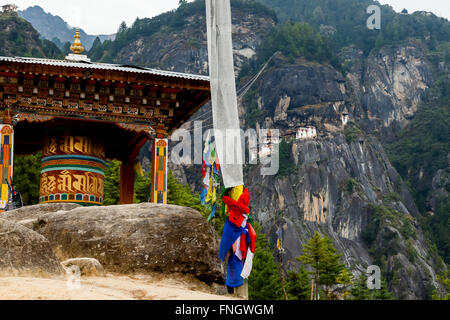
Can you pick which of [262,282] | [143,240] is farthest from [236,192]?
[262,282]

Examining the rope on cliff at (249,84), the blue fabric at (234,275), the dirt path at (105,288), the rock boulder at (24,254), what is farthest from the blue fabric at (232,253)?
the rope on cliff at (249,84)

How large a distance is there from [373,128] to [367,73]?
20287 millimetres

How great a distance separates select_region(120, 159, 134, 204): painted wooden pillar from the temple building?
2.77 m

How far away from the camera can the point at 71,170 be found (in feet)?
58.9

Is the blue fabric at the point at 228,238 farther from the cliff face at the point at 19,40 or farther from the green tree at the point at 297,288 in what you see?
the cliff face at the point at 19,40

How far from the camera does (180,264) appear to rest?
10.8 metres

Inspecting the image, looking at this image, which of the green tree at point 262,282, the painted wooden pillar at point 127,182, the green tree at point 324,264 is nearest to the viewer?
the painted wooden pillar at point 127,182

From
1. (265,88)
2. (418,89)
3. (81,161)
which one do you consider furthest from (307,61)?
(81,161)

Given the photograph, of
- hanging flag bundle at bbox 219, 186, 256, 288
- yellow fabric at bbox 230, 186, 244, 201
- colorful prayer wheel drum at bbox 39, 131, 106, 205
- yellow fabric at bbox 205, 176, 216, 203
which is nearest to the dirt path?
hanging flag bundle at bbox 219, 186, 256, 288

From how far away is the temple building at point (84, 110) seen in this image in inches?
680

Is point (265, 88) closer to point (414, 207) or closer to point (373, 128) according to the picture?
point (373, 128)

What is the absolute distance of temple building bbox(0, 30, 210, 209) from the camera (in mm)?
17266

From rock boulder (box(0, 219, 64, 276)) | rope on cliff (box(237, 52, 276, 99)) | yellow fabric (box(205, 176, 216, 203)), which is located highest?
rope on cliff (box(237, 52, 276, 99))

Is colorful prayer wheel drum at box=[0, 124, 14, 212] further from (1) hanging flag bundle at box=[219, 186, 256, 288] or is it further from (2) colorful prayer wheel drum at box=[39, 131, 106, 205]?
(1) hanging flag bundle at box=[219, 186, 256, 288]
